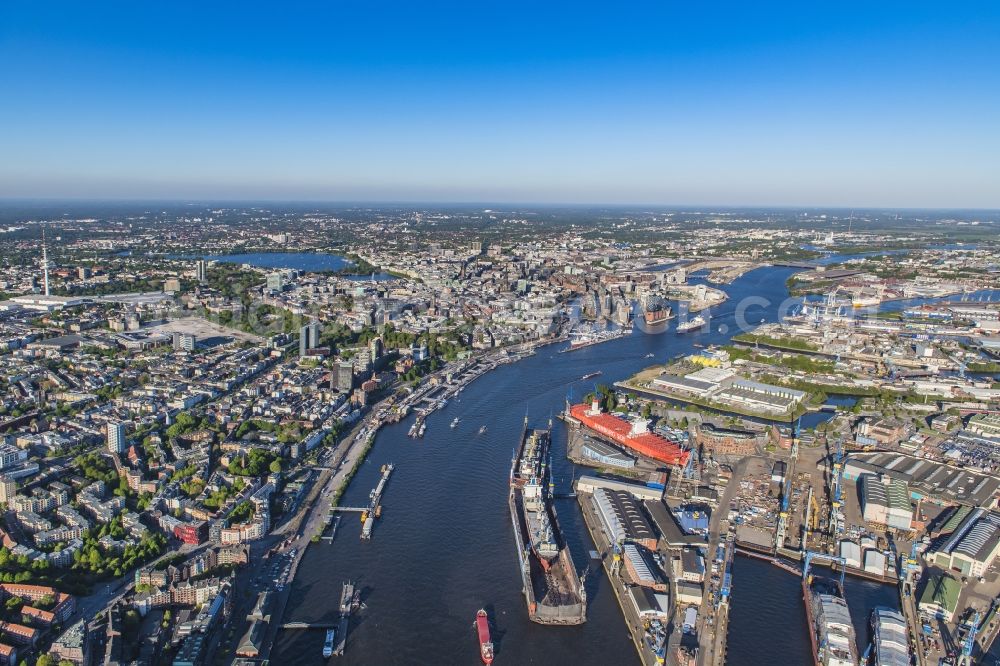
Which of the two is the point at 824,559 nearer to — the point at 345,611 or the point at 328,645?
the point at 345,611

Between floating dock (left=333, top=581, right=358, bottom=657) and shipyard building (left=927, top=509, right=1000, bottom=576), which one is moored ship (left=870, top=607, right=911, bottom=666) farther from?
floating dock (left=333, top=581, right=358, bottom=657)

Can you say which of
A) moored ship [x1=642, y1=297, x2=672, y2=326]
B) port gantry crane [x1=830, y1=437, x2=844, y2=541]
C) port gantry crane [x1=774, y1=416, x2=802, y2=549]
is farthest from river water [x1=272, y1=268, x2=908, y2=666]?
moored ship [x1=642, y1=297, x2=672, y2=326]

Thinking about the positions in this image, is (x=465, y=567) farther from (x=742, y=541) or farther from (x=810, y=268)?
(x=810, y=268)

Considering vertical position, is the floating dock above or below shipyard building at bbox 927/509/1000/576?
below

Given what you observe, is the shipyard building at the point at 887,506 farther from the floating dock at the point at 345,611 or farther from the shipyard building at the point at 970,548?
the floating dock at the point at 345,611

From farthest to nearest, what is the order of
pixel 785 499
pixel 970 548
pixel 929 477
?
pixel 929 477 < pixel 785 499 < pixel 970 548

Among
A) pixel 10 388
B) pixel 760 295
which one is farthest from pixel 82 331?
pixel 760 295

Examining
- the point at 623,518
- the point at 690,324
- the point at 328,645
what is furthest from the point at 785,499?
the point at 690,324
